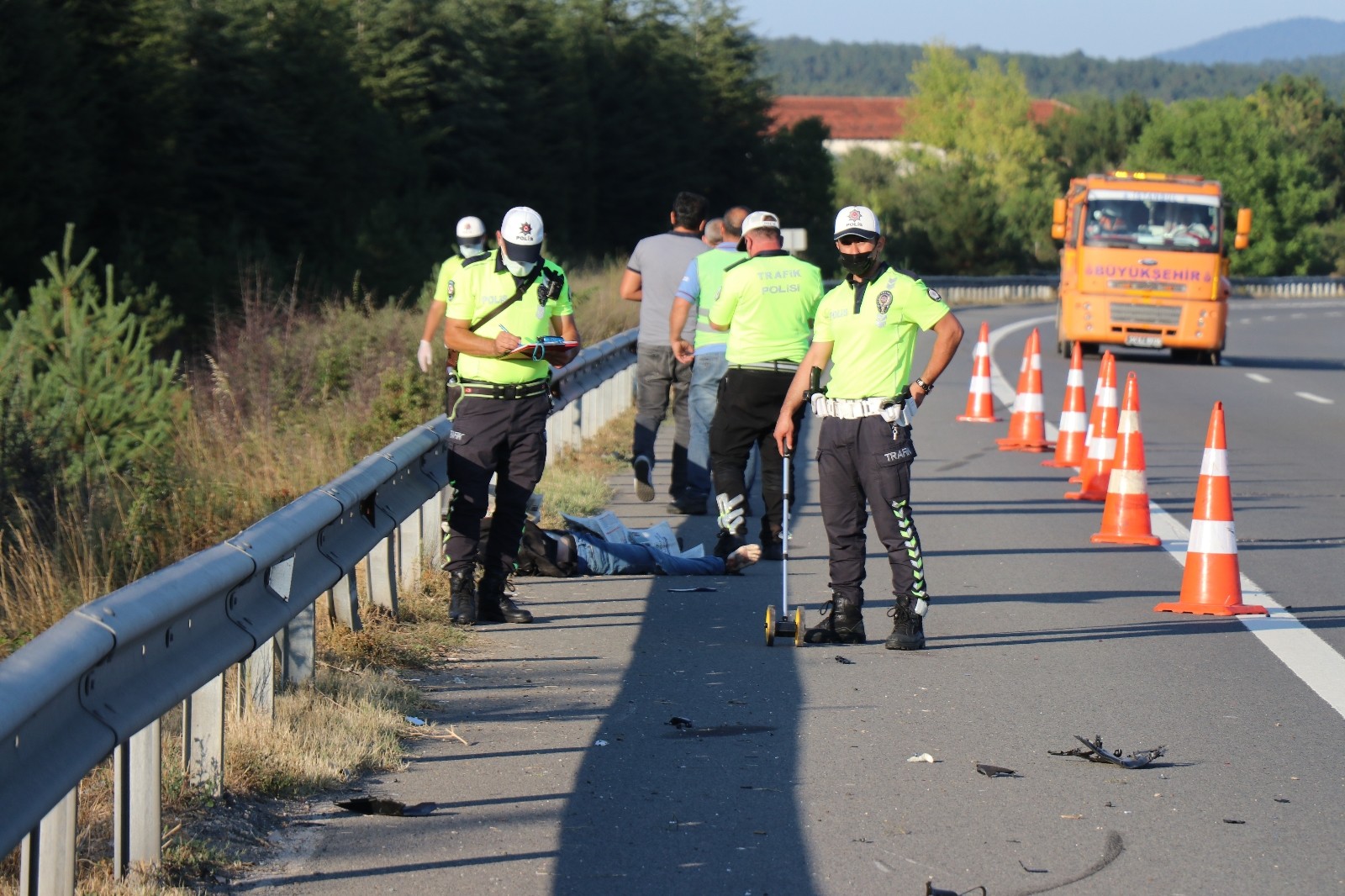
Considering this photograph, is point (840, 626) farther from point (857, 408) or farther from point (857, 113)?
point (857, 113)

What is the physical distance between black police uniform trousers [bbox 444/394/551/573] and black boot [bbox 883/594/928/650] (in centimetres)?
178

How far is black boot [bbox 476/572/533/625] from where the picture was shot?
8.39 m

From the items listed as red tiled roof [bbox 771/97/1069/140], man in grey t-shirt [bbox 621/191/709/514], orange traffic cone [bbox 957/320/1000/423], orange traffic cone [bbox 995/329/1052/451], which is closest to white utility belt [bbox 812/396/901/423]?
man in grey t-shirt [bbox 621/191/709/514]

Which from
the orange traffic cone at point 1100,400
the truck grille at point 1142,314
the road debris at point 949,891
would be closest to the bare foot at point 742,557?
the orange traffic cone at point 1100,400

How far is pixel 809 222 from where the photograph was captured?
75.5 m

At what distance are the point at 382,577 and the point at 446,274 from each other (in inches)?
101

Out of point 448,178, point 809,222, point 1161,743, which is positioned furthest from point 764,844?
point 809,222

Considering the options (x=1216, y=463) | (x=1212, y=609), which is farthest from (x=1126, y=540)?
(x=1212, y=609)

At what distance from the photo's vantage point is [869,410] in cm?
787

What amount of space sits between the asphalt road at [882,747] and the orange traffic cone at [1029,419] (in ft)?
18.5

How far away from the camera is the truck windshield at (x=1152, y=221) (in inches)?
1155

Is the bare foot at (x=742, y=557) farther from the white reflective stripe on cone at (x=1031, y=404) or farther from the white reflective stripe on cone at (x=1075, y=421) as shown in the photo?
the white reflective stripe on cone at (x=1031, y=404)

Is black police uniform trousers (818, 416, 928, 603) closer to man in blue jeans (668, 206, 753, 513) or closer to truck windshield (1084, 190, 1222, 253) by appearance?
man in blue jeans (668, 206, 753, 513)

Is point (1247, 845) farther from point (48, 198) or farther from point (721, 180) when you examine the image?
point (721, 180)
